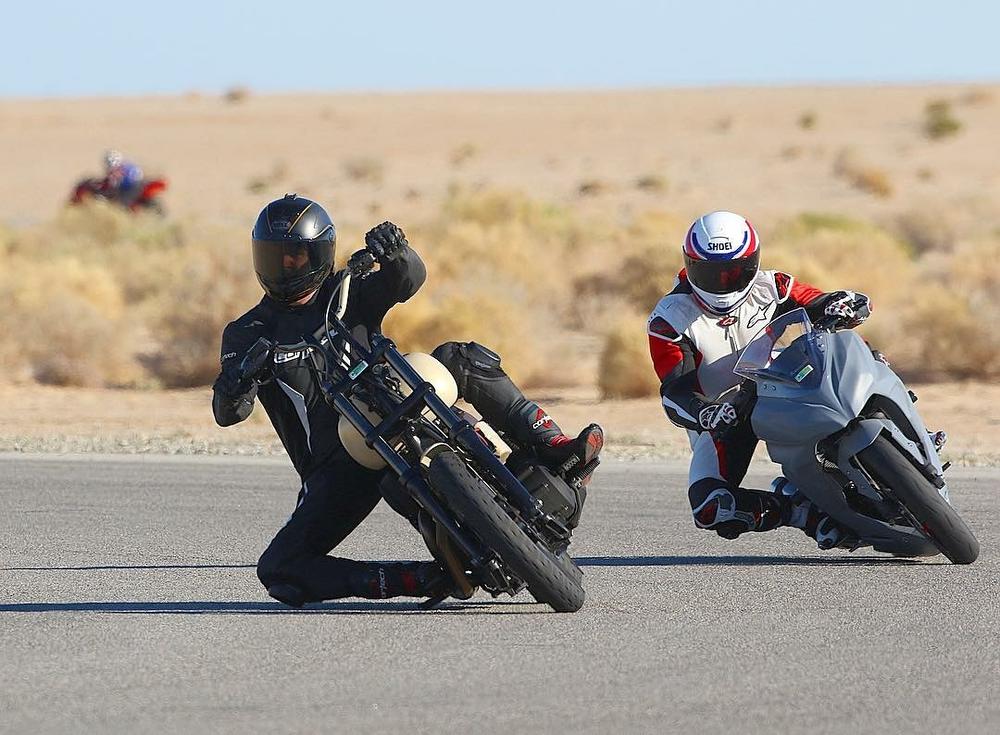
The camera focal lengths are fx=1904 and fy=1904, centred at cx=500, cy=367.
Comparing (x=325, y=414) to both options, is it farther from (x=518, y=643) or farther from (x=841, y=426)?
(x=841, y=426)

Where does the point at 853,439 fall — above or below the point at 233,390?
below

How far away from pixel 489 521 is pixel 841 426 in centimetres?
188

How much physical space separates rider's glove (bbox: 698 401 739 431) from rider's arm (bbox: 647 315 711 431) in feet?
0.11

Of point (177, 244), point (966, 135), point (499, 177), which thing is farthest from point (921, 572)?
point (966, 135)

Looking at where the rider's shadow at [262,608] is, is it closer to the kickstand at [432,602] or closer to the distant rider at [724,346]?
the kickstand at [432,602]

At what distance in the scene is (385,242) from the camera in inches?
305

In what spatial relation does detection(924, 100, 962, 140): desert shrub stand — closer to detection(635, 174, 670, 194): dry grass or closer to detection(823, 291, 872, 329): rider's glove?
detection(635, 174, 670, 194): dry grass

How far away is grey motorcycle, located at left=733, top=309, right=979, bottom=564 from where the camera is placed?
26.9ft

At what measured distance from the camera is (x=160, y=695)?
6.34 m

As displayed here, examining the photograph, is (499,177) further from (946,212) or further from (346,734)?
(346,734)

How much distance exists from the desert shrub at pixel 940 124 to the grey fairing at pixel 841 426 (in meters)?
67.6

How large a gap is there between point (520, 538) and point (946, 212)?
39181 mm

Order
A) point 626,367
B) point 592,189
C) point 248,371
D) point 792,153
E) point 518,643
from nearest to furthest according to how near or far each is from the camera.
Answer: point 518,643, point 248,371, point 626,367, point 592,189, point 792,153

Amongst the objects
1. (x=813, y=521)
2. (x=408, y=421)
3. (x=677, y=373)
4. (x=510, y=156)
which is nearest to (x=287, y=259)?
(x=408, y=421)
